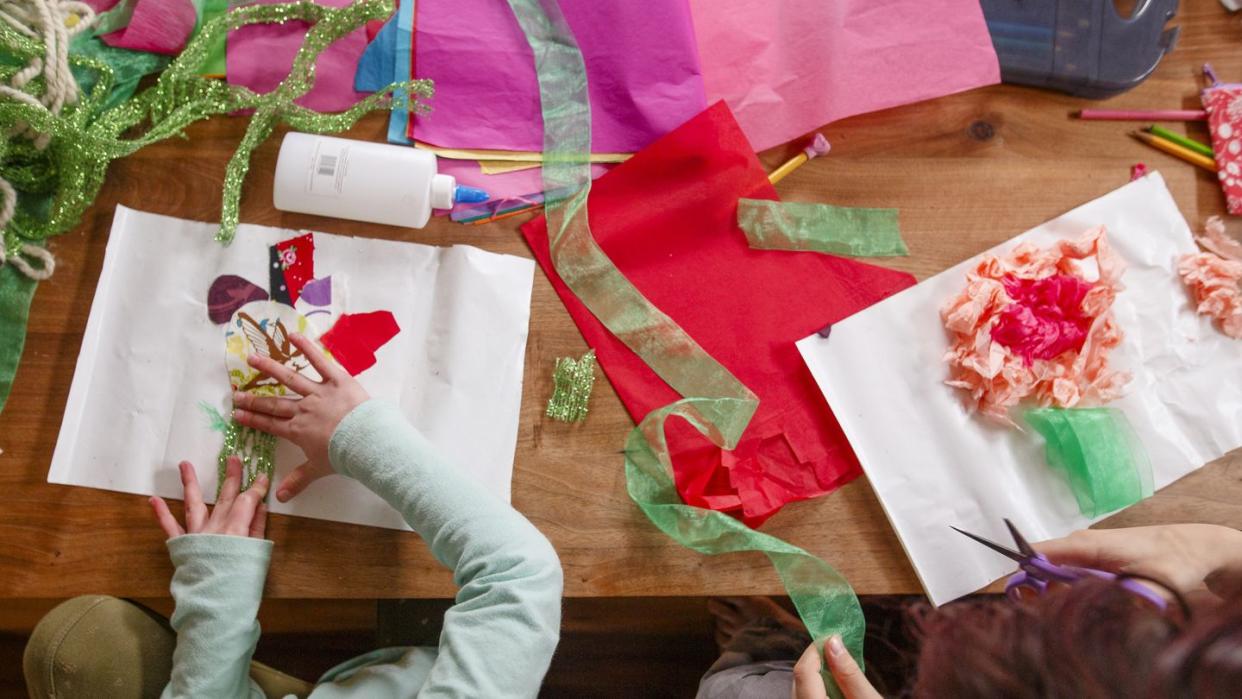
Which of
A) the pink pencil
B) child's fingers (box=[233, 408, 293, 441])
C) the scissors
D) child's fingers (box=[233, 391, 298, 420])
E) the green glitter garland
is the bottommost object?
the scissors

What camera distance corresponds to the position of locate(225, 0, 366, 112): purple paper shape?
2.41ft

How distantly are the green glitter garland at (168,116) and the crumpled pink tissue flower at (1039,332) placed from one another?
504mm

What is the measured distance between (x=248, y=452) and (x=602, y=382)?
0.29 meters

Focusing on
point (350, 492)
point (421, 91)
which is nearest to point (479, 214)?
point (421, 91)

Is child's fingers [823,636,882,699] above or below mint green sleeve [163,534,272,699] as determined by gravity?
below

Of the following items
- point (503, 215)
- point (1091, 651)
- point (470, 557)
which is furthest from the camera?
point (503, 215)

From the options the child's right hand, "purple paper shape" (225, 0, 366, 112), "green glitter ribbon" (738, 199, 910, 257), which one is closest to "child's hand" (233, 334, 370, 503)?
"purple paper shape" (225, 0, 366, 112)

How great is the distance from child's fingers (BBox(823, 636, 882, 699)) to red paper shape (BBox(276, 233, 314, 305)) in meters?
0.52

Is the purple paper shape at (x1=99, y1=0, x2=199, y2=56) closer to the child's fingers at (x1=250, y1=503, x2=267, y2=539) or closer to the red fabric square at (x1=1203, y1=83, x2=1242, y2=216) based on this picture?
the child's fingers at (x1=250, y1=503, x2=267, y2=539)

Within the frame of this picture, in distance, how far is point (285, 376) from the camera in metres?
0.67

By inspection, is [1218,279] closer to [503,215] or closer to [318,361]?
[503,215]

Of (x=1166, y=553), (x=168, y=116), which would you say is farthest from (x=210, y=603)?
(x=1166, y=553)

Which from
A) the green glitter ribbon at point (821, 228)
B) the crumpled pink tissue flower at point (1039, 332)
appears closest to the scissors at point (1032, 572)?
the crumpled pink tissue flower at point (1039, 332)

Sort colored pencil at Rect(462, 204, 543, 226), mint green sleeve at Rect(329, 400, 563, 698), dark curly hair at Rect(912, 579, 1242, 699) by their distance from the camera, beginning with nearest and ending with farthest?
dark curly hair at Rect(912, 579, 1242, 699)
mint green sleeve at Rect(329, 400, 563, 698)
colored pencil at Rect(462, 204, 543, 226)
